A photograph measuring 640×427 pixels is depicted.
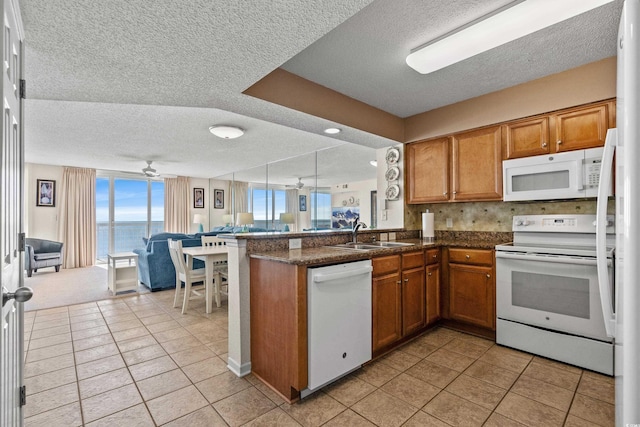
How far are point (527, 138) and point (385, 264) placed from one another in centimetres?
183

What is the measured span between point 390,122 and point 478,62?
1.24 metres

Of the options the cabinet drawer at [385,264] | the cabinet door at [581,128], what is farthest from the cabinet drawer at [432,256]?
the cabinet door at [581,128]

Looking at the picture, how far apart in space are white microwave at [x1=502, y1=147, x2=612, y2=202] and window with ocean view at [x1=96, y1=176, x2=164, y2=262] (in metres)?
8.02

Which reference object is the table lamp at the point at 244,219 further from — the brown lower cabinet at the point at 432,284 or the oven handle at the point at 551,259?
the oven handle at the point at 551,259

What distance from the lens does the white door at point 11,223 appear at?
99 centimetres

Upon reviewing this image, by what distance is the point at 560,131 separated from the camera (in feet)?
8.59

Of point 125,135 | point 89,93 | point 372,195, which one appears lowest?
point 372,195

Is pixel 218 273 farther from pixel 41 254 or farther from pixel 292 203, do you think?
pixel 41 254

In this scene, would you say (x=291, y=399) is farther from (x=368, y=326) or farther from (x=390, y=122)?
(x=390, y=122)

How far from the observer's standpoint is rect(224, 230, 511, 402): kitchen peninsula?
6.39 feet

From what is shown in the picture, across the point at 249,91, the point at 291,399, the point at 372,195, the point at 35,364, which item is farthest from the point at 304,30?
the point at 35,364

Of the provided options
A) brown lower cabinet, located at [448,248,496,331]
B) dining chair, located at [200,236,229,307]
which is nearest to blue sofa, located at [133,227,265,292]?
dining chair, located at [200,236,229,307]

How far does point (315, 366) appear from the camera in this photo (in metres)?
1.94

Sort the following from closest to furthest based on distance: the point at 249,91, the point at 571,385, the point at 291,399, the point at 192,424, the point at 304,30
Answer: the point at 304,30
the point at 192,424
the point at 291,399
the point at 571,385
the point at 249,91
